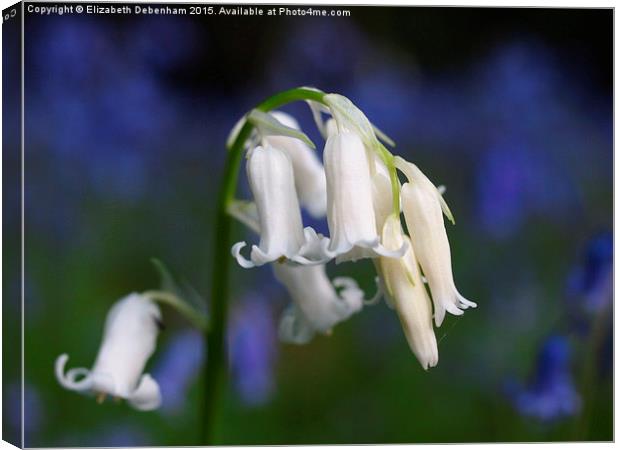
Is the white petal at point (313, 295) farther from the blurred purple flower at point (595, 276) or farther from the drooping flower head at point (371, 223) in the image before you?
the blurred purple flower at point (595, 276)

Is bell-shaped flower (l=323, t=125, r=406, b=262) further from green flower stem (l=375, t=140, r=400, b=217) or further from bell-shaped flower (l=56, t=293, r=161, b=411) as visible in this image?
bell-shaped flower (l=56, t=293, r=161, b=411)

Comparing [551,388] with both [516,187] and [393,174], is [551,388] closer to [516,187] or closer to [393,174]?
[516,187]

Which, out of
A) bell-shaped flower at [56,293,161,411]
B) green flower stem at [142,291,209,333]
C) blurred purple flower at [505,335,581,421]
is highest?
green flower stem at [142,291,209,333]

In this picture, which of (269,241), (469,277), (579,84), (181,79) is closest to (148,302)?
(269,241)

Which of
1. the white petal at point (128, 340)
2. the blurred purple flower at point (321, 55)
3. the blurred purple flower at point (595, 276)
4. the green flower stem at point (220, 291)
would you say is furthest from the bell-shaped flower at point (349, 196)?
the blurred purple flower at point (595, 276)

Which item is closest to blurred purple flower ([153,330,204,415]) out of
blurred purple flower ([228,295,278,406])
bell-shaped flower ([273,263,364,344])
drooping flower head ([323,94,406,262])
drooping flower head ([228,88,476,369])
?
blurred purple flower ([228,295,278,406])

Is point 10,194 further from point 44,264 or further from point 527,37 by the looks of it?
point 527,37
